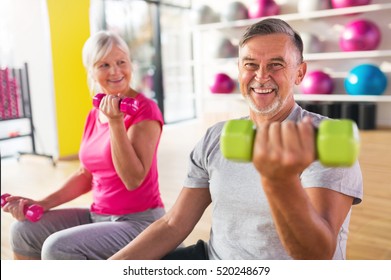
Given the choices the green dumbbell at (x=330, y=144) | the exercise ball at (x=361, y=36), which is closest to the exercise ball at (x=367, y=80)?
the exercise ball at (x=361, y=36)

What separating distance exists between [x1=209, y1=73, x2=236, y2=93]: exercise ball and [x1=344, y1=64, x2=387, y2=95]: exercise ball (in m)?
Result: 1.18

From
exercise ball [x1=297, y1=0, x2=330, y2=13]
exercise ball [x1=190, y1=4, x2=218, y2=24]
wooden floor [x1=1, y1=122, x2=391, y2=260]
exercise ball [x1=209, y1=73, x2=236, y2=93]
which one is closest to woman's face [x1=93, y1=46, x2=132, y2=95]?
wooden floor [x1=1, y1=122, x2=391, y2=260]

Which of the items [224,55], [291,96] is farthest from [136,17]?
[291,96]

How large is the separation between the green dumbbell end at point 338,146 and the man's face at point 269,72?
326 millimetres

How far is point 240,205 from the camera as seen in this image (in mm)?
706

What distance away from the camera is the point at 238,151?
16.0 inches

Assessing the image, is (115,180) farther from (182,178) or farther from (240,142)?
(182,178)

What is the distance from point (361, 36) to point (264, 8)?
2.89 feet

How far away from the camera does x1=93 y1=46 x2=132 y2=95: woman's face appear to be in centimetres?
104

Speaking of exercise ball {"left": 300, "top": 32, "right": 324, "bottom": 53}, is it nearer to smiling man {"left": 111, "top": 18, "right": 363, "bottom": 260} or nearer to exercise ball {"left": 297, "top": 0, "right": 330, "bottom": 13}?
exercise ball {"left": 297, "top": 0, "right": 330, "bottom": 13}

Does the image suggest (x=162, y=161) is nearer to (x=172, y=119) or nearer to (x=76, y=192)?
(x=76, y=192)

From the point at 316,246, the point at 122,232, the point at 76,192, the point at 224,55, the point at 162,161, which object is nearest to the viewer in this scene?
the point at 316,246

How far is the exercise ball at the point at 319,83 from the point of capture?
148 inches
